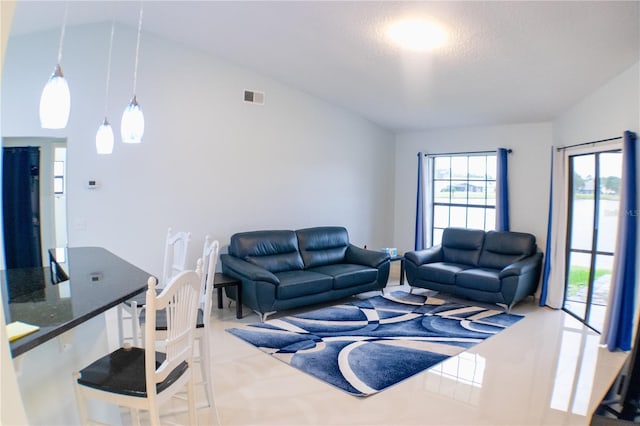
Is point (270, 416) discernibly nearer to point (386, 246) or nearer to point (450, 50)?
point (450, 50)

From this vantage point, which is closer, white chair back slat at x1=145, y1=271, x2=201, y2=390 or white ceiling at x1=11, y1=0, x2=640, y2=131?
white chair back slat at x1=145, y1=271, x2=201, y2=390

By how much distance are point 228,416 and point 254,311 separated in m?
2.12

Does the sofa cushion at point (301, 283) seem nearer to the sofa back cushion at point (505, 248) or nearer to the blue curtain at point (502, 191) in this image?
the sofa back cushion at point (505, 248)

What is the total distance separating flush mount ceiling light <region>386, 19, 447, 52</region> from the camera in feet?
11.7

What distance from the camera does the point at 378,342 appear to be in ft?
13.3

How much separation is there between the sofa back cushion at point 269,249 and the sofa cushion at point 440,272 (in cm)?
163

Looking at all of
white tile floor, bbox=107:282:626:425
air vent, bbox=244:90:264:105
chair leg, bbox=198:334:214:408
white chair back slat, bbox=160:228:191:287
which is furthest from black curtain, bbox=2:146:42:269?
chair leg, bbox=198:334:214:408

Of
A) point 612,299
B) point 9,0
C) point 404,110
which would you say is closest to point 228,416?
point 9,0

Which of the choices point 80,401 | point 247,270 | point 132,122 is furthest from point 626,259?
point 80,401

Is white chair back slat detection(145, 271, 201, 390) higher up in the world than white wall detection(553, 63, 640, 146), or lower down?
lower down

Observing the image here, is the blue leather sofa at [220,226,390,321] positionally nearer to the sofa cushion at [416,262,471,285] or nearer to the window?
the sofa cushion at [416,262,471,285]

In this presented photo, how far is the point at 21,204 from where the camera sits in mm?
4363

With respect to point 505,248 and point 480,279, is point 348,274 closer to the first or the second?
point 480,279

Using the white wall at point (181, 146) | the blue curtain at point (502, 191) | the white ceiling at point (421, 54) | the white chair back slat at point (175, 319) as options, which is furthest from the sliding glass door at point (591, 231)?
the white chair back slat at point (175, 319)
